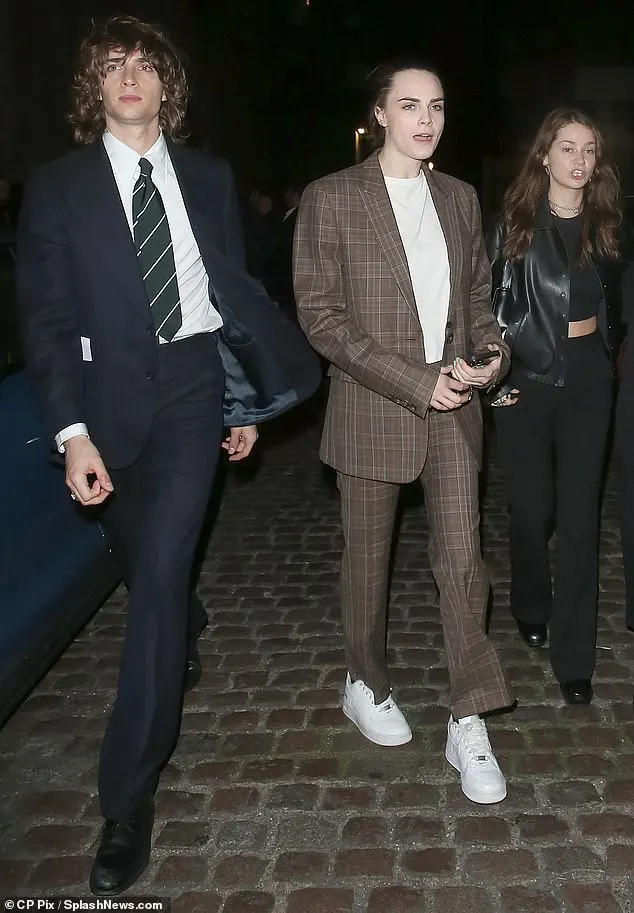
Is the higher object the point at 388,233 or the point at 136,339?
the point at 388,233

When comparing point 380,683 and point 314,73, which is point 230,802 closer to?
point 380,683

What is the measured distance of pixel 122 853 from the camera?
284 centimetres

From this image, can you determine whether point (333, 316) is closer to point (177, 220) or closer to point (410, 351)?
point (410, 351)

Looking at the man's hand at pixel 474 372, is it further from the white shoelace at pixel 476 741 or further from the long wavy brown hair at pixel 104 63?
the long wavy brown hair at pixel 104 63

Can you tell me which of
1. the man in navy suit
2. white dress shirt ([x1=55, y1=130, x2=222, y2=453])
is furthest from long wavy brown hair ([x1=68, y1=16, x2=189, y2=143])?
white dress shirt ([x1=55, y1=130, x2=222, y2=453])

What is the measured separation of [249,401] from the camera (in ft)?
11.0

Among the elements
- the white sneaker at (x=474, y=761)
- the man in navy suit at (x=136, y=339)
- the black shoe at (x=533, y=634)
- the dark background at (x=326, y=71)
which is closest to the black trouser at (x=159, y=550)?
the man in navy suit at (x=136, y=339)

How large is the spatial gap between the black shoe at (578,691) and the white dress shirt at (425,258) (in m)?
1.45

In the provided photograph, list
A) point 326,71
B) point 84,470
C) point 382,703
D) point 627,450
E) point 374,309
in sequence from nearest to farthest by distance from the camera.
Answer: point 84,470, point 374,309, point 382,703, point 627,450, point 326,71

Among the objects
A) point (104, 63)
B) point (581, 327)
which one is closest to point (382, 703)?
point (581, 327)

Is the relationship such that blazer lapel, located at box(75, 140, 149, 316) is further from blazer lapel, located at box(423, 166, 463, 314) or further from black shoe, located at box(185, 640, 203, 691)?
black shoe, located at box(185, 640, 203, 691)

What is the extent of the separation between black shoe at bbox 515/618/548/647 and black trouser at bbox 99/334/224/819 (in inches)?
73.1

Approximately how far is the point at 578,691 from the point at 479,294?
1567 millimetres

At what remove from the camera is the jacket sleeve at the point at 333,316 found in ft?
10.2
